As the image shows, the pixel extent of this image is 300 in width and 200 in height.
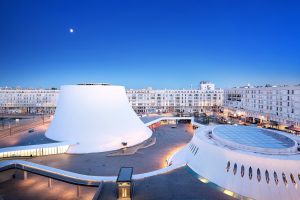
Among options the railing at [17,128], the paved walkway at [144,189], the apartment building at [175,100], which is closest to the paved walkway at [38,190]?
the paved walkway at [144,189]

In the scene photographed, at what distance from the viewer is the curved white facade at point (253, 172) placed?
1998cm

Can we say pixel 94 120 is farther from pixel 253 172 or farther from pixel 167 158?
pixel 253 172

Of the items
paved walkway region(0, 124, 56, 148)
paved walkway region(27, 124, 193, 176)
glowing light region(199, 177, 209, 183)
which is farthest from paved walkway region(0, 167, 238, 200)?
paved walkway region(0, 124, 56, 148)

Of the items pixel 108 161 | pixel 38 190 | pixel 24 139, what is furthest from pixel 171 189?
pixel 24 139

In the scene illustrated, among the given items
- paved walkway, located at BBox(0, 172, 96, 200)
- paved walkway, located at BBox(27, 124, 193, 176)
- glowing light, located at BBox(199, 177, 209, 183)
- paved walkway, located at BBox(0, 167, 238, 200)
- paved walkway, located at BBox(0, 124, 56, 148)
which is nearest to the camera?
paved walkway, located at BBox(0, 167, 238, 200)

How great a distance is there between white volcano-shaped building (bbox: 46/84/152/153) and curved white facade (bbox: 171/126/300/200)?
60.5 feet

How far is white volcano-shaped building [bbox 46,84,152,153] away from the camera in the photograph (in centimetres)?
3728

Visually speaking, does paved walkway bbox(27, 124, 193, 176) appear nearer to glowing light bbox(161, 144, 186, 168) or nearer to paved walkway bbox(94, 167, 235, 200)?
glowing light bbox(161, 144, 186, 168)

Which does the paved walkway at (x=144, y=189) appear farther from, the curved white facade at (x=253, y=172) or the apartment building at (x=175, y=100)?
the apartment building at (x=175, y=100)

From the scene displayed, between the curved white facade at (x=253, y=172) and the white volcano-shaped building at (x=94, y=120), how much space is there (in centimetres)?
1844

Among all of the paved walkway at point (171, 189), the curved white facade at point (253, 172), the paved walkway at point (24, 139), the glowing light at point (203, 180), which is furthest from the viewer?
the paved walkway at point (24, 139)

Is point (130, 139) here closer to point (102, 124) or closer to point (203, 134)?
point (102, 124)

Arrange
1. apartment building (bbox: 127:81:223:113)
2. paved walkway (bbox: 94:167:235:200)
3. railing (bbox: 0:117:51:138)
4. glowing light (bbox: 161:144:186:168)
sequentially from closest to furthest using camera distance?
paved walkway (bbox: 94:167:235:200) < glowing light (bbox: 161:144:186:168) < railing (bbox: 0:117:51:138) < apartment building (bbox: 127:81:223:113)

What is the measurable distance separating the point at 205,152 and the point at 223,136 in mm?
4132
